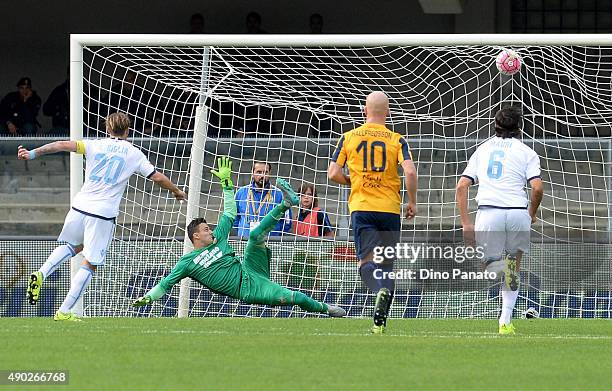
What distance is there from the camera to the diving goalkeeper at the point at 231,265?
12.3 metres

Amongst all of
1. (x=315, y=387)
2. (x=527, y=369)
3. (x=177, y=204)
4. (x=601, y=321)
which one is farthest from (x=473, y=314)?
(x=315, y=387)

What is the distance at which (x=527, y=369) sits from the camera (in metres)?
8.52

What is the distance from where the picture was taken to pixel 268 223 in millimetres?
12320

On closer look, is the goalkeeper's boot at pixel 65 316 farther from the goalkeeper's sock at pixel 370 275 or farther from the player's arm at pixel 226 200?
the goalkeeper's sock at pixel 370 275

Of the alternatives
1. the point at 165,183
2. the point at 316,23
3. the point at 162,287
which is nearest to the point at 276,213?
the point at 165,183

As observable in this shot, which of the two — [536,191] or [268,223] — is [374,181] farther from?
[268,223]

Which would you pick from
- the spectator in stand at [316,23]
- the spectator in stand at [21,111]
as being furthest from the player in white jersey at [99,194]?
the spectator in stand at [316,23]

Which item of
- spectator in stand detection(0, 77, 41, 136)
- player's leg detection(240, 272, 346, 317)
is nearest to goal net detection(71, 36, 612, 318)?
player's leg detection(240, 272, 346, 317)

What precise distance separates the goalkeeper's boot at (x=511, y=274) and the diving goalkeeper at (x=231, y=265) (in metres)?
1.98

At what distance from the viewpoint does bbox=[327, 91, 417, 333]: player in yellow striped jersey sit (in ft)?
35.6

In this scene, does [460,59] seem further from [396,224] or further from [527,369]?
[527,369]

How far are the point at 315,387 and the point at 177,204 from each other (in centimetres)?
845

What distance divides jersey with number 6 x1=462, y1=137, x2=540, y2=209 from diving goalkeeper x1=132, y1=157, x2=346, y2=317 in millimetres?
2041

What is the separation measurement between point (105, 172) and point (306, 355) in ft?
11.7
